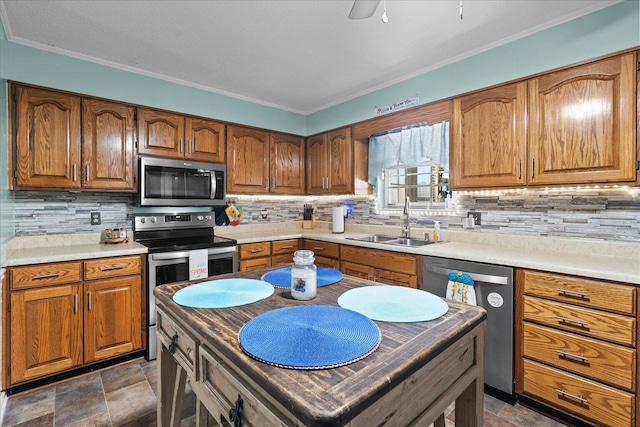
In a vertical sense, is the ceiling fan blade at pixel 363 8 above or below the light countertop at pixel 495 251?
above

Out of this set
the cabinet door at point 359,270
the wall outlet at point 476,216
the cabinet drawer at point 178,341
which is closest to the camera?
the cabinet drawer at point 178,341

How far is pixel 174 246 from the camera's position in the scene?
267 centimetres

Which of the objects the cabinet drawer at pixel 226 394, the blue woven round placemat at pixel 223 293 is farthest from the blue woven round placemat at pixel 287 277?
the cabinet drawer at pixel 226 394

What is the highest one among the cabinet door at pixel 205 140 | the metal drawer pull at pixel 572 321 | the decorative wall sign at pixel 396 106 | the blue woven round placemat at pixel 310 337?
the decorative wall sign at pixel 396 106

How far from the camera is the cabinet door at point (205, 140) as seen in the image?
3.14 m

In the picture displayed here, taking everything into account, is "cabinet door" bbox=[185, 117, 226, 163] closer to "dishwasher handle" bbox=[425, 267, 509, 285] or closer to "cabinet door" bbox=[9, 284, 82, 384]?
"cabinet door" bbox=[9, 284, 82, 384]

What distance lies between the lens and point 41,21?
2158mm

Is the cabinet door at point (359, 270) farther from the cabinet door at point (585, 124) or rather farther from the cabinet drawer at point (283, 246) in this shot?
the cabinet door at point (585, 124)

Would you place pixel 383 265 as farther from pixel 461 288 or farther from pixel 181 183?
pixel 181 183

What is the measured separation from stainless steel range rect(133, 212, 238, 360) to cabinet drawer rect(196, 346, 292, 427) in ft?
5.67

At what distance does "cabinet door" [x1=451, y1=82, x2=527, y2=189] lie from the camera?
2.26 metres

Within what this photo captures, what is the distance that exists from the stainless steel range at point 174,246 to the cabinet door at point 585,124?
8.76 ft

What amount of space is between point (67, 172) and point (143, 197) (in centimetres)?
57

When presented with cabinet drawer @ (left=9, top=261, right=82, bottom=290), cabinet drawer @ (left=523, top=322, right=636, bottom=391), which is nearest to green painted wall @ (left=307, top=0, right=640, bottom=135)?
cabinet drawer @ (left=523, top=322, right=636, bottom=391)
